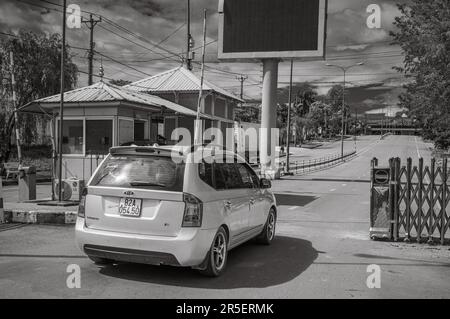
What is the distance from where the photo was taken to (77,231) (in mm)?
6199

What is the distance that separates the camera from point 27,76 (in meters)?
32.9

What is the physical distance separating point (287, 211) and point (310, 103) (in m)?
122

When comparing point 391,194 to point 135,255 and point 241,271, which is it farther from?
point 135,255

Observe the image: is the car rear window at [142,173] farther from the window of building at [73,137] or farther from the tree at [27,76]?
the tree at [27,76]

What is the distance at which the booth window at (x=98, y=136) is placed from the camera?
16.3 meters

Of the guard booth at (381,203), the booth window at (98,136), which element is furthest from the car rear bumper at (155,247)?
the booth window at (98,136)

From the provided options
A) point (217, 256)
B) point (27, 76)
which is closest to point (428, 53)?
point (217, 256)

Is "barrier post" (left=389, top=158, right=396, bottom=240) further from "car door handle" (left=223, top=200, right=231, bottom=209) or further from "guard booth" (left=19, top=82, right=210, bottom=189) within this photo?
"guard booth" (left=19, top=82, right=210, bottom=189)

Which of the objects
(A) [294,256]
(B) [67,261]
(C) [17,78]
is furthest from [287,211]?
(C) [17,78]

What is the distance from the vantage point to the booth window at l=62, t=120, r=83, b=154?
16672 mm

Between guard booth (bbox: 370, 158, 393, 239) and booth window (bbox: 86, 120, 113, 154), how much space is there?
32.3 feet

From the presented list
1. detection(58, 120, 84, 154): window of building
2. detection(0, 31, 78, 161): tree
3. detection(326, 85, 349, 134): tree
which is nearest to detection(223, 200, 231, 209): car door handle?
detection(58, 120, 84, 154): window of building
